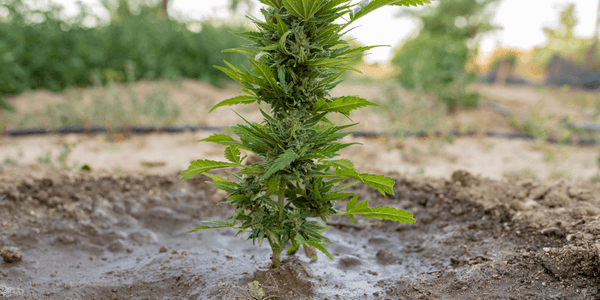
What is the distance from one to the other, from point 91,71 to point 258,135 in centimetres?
849

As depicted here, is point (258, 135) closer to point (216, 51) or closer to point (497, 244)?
point (497, 244)

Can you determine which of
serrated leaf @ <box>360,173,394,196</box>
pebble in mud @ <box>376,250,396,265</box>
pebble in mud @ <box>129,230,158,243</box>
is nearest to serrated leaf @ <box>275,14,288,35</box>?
serrated leaf @ <box>360,173,394,196</box>

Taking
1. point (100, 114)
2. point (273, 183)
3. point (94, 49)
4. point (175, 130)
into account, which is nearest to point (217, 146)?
point (175, 130)

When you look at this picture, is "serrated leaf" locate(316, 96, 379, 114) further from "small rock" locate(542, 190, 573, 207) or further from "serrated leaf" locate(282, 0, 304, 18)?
"small rock" locate(542, 190, 573, 207)

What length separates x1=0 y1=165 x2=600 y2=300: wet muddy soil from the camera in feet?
7.10

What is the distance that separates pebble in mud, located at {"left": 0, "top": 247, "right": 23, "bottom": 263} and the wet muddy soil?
0.05 feet

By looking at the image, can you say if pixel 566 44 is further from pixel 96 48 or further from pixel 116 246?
pixel 116 246

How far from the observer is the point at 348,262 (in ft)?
8.77

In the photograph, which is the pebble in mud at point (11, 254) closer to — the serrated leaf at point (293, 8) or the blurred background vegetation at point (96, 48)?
the serrated leaf at point (293, 8)

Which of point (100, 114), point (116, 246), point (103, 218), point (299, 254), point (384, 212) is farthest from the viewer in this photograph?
point (100, 114)

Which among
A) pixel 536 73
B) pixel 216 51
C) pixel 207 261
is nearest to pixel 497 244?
pixel 207 261

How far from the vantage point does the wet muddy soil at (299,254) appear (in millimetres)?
2163

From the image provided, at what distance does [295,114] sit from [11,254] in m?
2.14

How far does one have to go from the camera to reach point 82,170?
4102mm
